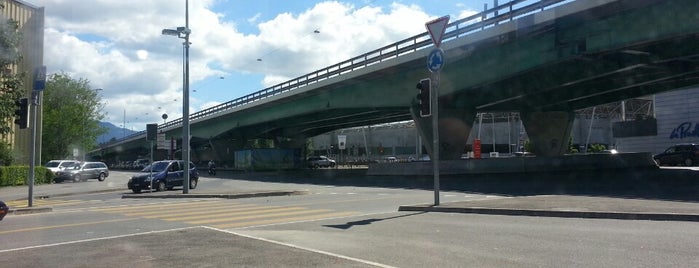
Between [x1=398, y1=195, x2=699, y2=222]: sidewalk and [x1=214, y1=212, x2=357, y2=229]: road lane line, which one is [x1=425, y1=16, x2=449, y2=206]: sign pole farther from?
[x1=214, y1=212, x2=357, y2=229]: road lane line

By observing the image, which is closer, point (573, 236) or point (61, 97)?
point (573, 236)

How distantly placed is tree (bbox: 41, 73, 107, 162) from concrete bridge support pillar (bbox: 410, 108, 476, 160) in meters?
44.8

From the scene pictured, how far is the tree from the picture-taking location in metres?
63.4

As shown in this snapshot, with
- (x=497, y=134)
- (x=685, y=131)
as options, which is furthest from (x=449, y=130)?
(x=497, y=134)

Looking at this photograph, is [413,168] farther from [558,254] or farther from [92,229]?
[558,254]

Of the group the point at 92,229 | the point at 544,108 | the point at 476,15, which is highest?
the point at 476,15

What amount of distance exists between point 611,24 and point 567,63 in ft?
15.0

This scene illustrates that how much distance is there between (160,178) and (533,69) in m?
19.6

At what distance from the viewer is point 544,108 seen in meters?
44.2

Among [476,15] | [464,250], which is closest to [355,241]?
[464,250]

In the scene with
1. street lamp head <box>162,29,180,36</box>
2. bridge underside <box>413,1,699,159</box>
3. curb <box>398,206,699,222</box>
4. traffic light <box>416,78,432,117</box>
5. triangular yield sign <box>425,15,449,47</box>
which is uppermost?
street lamp head <box>162,29,180,36</box>

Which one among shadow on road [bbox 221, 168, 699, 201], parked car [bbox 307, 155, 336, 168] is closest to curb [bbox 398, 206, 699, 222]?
shadow on road [bbox 221, 168, 699, 201]

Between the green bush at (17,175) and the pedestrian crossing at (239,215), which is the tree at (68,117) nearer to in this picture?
the green bush at (17,175)

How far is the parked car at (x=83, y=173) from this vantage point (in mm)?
44250
